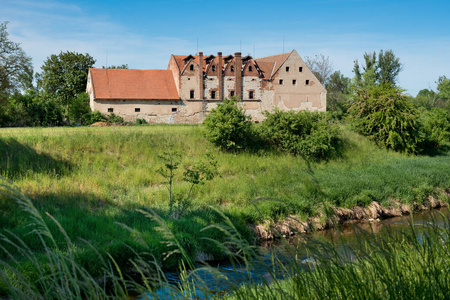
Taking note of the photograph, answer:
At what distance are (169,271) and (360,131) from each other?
23.4 m

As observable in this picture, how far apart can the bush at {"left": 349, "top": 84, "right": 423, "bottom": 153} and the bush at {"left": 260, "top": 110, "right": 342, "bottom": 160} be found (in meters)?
5.33

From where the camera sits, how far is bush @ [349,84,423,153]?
28250 mm

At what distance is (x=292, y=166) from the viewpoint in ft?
71.2

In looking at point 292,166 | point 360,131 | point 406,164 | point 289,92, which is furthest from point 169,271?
point 289,92

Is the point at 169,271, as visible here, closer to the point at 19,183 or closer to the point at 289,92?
the point at 19,183

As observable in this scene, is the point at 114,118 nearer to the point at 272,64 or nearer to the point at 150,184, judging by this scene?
the point at 272,64

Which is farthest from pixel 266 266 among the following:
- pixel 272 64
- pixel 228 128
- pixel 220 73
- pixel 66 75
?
pixel 66 75

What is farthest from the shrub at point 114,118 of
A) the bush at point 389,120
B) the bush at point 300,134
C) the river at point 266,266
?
the river at point 266,266

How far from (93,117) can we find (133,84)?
6.30 m

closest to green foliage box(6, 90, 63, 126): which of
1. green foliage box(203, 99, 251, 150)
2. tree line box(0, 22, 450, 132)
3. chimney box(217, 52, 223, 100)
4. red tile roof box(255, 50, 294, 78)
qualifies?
tree line box(0, 22, 450, 132)

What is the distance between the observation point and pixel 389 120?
93.7ft

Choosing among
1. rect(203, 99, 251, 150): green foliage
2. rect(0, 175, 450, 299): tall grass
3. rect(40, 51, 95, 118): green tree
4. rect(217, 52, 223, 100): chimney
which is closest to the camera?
rect(0, 175, 450, 299): tall grass

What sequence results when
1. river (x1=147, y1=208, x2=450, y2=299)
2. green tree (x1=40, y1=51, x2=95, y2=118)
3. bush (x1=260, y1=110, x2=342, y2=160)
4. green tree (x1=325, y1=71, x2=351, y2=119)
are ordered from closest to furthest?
river (x1=147, y1=208, x2=450, y2=299)
bush (x1=260, y1=110, x2=342, y2=160)
green tree (x1=40, y1=51, x2=95, y2=118)
green tree (x1=325, y1=71, x2=351, y2=119)

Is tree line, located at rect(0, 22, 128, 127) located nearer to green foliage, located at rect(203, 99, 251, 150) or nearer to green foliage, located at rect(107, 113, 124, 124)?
green foliage, located at rect(107, 113, 124, 124)
